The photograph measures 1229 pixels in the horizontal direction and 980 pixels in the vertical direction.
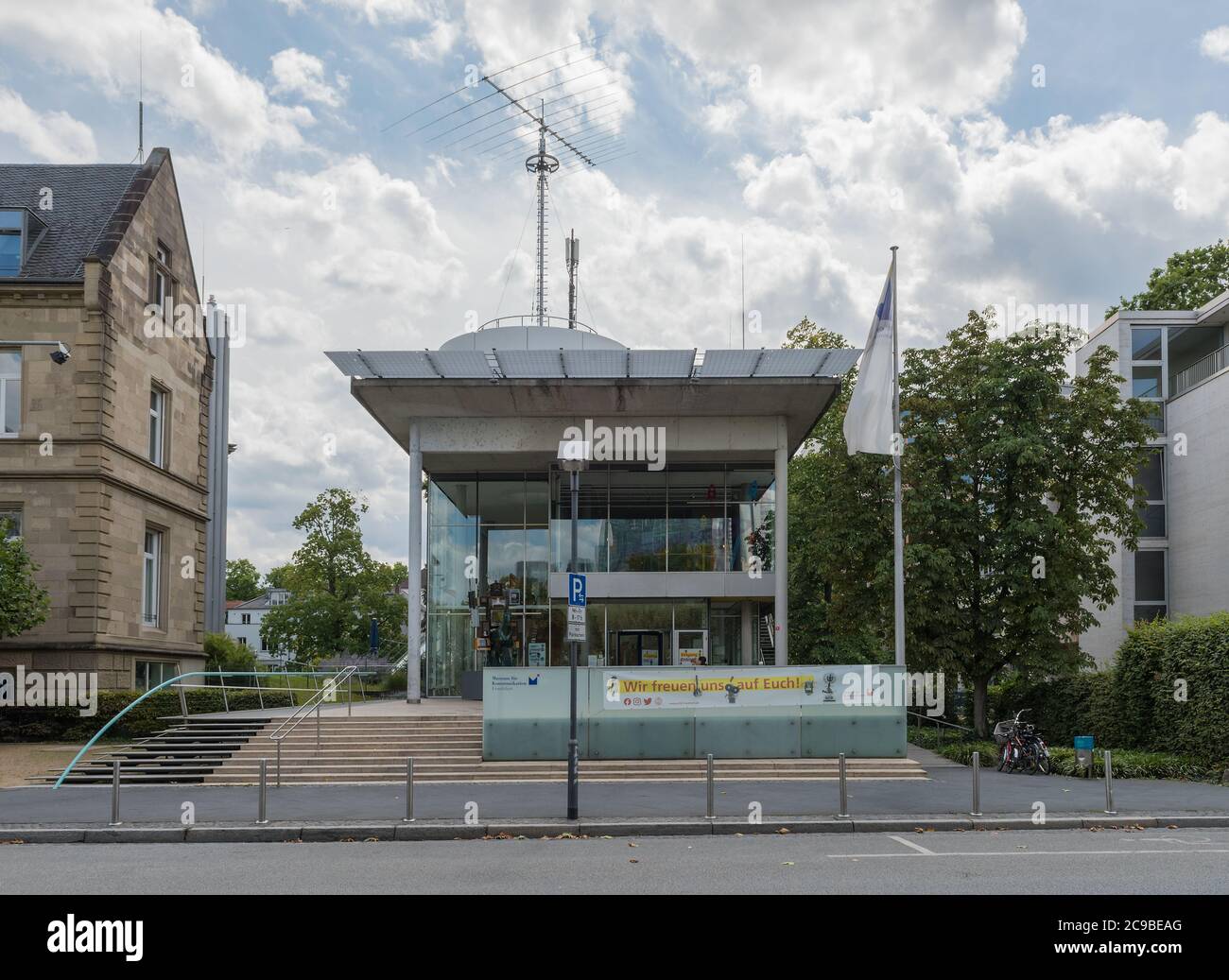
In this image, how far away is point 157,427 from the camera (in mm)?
32844

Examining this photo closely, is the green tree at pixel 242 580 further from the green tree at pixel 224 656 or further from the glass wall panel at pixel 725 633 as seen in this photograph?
the glass wall panel at pixel 725 633

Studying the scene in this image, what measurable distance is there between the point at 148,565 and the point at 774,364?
18.9 m

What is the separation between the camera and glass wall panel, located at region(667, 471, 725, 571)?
30.5 meters

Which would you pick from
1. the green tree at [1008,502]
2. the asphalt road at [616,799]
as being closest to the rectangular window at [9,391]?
the asphalt road at [616,799]

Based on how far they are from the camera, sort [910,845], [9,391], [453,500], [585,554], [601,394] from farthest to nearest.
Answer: [453,500] → [585,554] → [9,391] → [601,394] → [910,845]

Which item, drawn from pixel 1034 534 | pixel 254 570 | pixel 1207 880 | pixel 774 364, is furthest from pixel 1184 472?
pixel 254 570

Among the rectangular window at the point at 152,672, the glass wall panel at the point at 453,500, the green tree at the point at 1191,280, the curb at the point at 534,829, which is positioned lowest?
the curb at the point at 534,829

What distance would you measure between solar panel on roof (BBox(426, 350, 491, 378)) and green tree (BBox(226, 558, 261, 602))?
372ft

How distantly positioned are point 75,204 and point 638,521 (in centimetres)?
1836

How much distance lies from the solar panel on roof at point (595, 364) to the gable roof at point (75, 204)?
41.3ft

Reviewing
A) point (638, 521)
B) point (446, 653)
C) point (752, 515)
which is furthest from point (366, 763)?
point (752, 515)

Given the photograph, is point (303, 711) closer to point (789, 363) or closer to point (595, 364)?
point (595, 364)

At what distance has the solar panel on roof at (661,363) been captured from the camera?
25812 millimetres

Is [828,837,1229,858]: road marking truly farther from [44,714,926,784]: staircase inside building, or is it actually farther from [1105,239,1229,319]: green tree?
[1105,239,1229,319]: green tree
